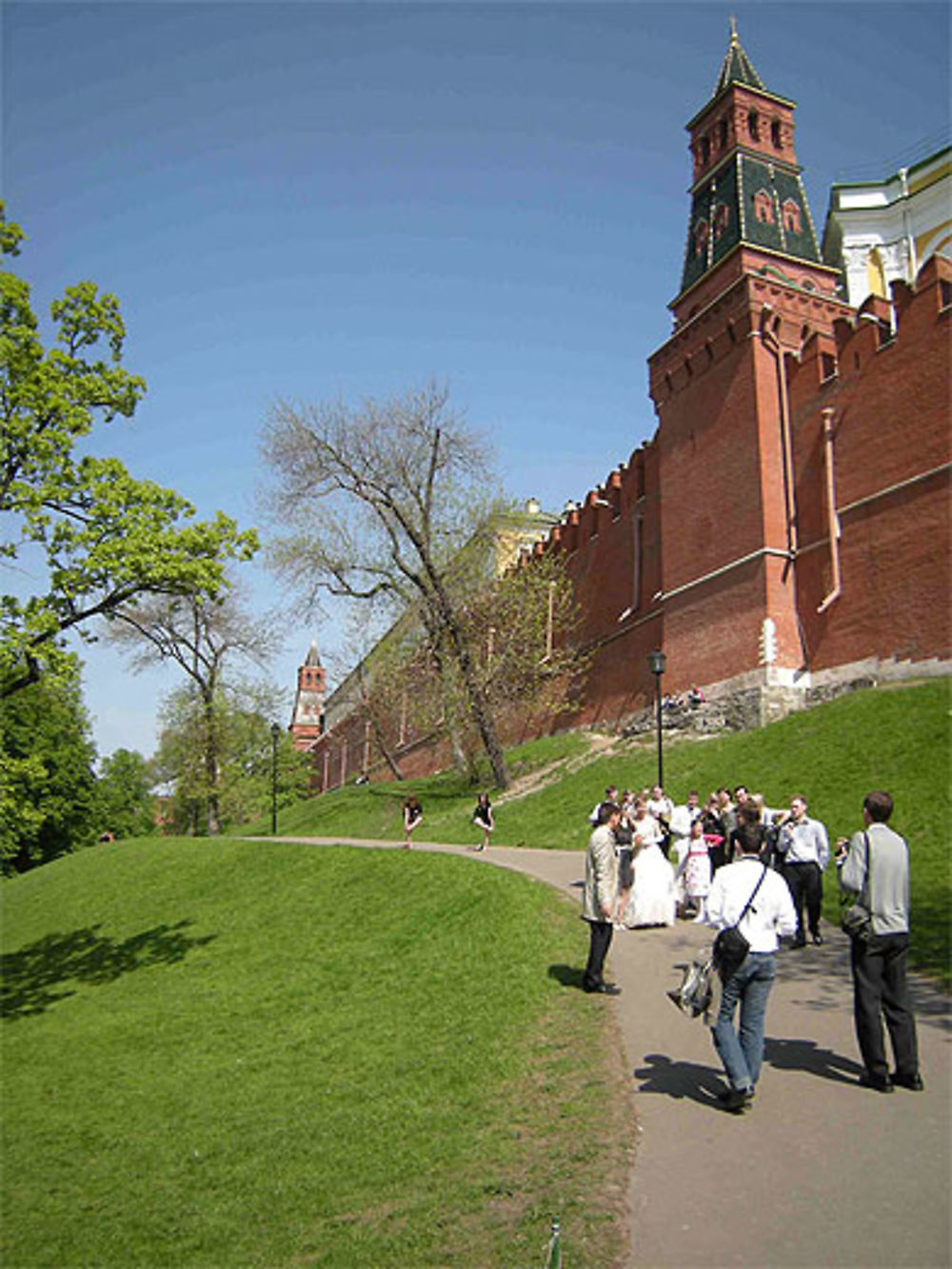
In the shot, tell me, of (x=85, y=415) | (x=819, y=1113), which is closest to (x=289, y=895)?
(x=85, y=415)

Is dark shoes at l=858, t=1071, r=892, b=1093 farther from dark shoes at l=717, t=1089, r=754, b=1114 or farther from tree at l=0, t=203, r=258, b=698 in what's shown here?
tree at l=0, t=203, r=258, b=698

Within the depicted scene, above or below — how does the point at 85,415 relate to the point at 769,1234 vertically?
above

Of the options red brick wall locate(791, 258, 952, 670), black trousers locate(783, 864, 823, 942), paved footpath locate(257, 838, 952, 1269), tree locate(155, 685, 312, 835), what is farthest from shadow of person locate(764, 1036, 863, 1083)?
tree locate(155, 685, 312, 835)

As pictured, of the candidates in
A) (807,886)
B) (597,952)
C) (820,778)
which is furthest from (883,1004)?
(820,778)

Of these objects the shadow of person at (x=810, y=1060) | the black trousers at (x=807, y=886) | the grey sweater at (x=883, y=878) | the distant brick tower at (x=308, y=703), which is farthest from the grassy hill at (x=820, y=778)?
the distant brick tower at (x=308, y=703)

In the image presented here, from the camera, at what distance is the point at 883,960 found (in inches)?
237

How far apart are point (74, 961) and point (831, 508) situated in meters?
19.3

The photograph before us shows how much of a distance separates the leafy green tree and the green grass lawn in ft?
100

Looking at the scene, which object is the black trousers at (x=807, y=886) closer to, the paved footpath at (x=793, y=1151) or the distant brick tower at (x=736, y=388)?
the paved footpath at (x=793, y=1151)

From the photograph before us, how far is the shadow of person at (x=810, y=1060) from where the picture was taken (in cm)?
625

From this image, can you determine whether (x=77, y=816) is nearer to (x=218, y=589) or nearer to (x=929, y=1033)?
(x=218, y=589)

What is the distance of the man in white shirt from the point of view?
5766mm

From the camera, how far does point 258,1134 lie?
7.27 m

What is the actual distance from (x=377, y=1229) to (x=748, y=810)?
345 cm
